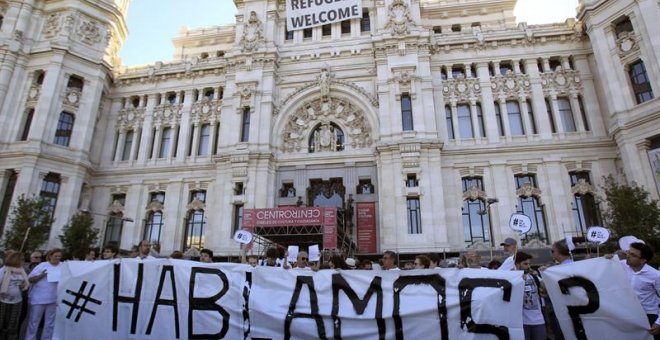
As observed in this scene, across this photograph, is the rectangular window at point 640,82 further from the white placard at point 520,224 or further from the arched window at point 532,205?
the white placard at point 520,224

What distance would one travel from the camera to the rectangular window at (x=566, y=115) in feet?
100

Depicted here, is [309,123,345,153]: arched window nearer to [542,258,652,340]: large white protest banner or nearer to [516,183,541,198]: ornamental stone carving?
[516,183,541,198]: ornamental stone carving

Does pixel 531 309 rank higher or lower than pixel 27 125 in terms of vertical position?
lower

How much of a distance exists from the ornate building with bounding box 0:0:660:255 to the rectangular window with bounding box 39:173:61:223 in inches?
7.8

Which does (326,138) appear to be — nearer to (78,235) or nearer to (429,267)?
(78,235)

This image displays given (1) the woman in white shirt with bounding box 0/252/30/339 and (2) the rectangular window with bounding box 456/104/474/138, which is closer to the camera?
(1) the woman in white shirt with bounding box 0/252/30/339

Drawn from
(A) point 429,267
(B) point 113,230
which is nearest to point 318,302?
(A) point 429,267

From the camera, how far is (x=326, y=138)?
32500 millimetres

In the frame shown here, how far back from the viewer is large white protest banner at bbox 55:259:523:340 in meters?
8.19

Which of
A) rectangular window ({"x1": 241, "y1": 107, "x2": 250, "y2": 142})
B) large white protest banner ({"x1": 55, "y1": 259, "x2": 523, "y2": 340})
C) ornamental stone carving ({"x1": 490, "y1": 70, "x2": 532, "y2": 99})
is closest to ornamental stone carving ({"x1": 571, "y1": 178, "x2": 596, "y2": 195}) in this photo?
ornamental stone carving ({"x1": 490, "y1": 70, "x2": 532, "y2": 99})

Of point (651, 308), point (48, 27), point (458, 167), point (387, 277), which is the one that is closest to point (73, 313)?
point (387, 277)

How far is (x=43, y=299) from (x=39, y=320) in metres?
0.60

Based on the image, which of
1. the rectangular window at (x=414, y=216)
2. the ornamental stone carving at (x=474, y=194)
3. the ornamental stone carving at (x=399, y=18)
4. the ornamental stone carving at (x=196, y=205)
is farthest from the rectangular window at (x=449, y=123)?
the ornamental stone carving at (x=196, y=205)

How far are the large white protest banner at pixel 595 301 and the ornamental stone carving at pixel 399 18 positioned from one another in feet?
91.4
